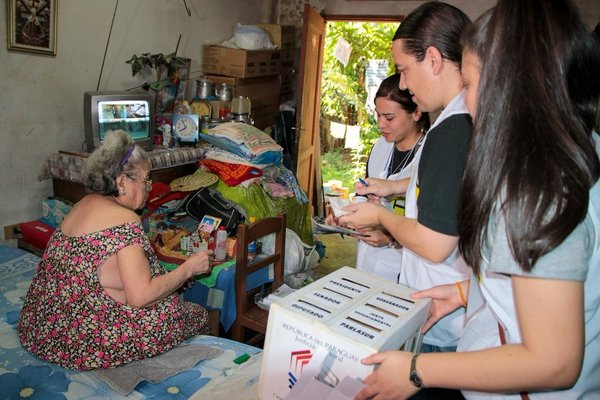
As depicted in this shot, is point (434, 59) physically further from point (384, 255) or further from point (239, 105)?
point (239, 105)

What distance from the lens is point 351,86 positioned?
25.1ft

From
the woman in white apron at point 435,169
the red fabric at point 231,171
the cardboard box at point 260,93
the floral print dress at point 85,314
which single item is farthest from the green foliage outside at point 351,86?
the woman in white apron at point 435,169

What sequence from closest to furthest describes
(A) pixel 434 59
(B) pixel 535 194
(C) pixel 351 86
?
(B) pixel 535 194
(A) pixel 434 59
(C) pixel 351 86

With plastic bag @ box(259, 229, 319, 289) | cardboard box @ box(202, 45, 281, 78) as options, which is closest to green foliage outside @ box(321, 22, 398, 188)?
cardboard box @ box(202, 45, 281, 78)

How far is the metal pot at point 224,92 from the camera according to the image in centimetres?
394

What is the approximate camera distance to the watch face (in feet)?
11.0

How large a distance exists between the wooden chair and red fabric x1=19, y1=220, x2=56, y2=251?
1.36m

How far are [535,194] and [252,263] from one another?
1856 millimetres

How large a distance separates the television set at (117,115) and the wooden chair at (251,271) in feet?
4.15

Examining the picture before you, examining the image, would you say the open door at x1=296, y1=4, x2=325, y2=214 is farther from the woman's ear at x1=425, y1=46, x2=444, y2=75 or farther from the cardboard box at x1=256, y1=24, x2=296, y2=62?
the woman's ear at x1=425, y1=46, x2=444, y2=75

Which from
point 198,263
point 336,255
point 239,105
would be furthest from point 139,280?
point 336,255

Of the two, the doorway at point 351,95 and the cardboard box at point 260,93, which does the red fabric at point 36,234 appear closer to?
the cardboard box at point 260,93

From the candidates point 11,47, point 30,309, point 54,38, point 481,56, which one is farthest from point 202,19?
point 481,56

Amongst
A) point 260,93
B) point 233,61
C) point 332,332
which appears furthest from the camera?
point 260,93
